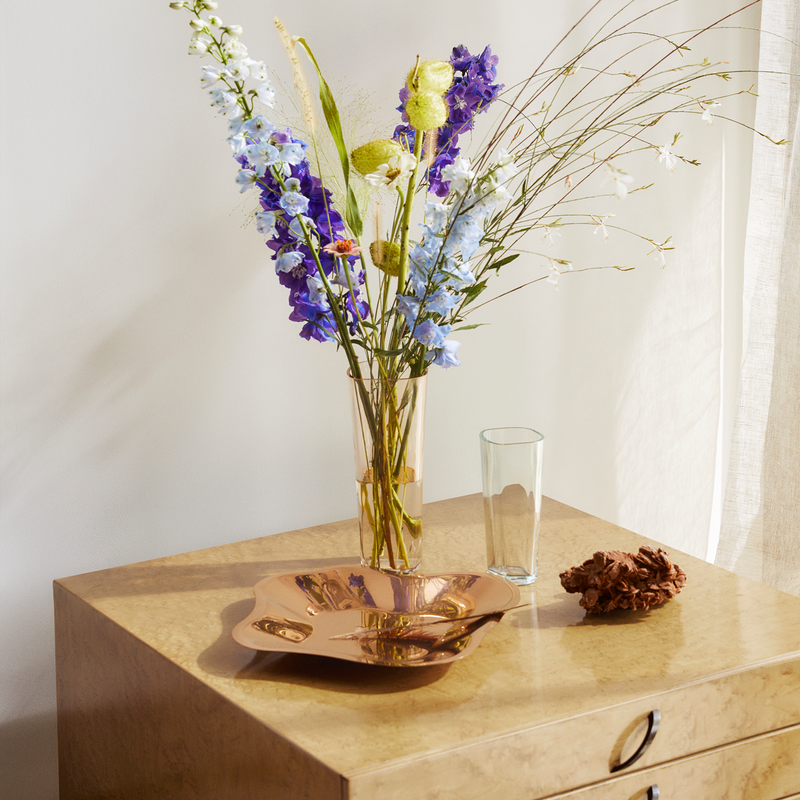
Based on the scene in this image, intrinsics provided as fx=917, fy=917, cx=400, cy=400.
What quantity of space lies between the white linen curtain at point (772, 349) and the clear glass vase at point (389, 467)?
81 centimetres

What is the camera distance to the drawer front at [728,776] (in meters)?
0.80

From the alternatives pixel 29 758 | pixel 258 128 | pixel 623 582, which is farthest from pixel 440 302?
pixel 29 758

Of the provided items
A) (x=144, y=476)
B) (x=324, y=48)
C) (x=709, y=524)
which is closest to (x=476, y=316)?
(x=324, y=48)

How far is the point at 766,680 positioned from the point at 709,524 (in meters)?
0.93

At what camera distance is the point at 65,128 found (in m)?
1.11

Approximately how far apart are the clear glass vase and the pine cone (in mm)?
187

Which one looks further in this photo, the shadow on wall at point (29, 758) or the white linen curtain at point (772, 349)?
the white linen curtain at point (772, 349)

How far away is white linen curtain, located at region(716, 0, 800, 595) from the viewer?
5.06 ft

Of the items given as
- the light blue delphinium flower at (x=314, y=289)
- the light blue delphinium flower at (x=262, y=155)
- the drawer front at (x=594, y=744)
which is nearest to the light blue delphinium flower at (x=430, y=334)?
the light blue delphinium flower at (x=314, y=289)

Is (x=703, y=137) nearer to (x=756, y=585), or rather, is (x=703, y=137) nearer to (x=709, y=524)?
(x=709, y=524)

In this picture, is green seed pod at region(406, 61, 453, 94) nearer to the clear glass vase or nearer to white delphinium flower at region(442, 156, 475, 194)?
white delphinium flower at region(442, 156, 475, 194)

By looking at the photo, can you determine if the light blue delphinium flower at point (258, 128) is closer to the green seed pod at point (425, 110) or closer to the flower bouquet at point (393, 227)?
the flower bouquet at point (393, 227)

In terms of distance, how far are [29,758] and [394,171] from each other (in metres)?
0.88

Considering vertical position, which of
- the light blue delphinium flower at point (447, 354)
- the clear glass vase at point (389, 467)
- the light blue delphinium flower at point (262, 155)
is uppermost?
the light blue delphinium flower at point (262, 155)
